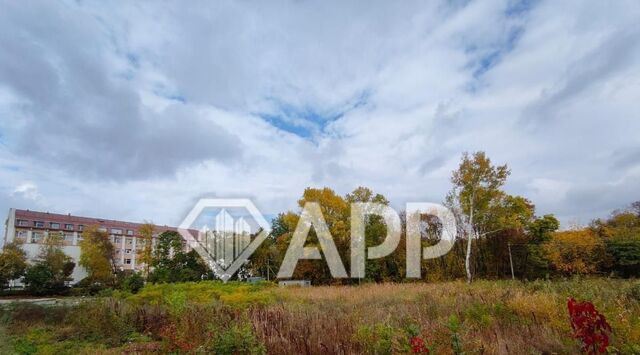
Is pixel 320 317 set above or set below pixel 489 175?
below

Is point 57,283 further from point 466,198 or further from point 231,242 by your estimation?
point 466,198

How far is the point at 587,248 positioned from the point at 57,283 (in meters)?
34.1

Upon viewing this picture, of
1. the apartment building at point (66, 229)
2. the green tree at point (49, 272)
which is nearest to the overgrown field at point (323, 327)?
the green tree at point (49, 272)

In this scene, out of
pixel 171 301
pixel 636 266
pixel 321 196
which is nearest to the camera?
pixel 171 301

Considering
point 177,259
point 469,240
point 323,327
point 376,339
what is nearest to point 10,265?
point 177,259

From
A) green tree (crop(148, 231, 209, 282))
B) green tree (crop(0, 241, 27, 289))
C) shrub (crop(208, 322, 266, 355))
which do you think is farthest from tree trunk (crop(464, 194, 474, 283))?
green tree (crop(0, 241, 27, 289))

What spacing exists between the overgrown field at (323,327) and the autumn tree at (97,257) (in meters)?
22.9

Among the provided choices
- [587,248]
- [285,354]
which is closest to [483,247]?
[587,248]

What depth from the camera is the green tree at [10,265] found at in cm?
2866

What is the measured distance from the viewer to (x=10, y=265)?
29297mm

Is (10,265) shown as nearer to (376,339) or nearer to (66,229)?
(376,339)

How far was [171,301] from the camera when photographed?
8.45 m

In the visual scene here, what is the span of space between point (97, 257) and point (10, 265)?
6.16 metres

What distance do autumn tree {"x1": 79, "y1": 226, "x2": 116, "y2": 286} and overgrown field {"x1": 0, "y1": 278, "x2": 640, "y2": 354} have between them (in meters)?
22.9
